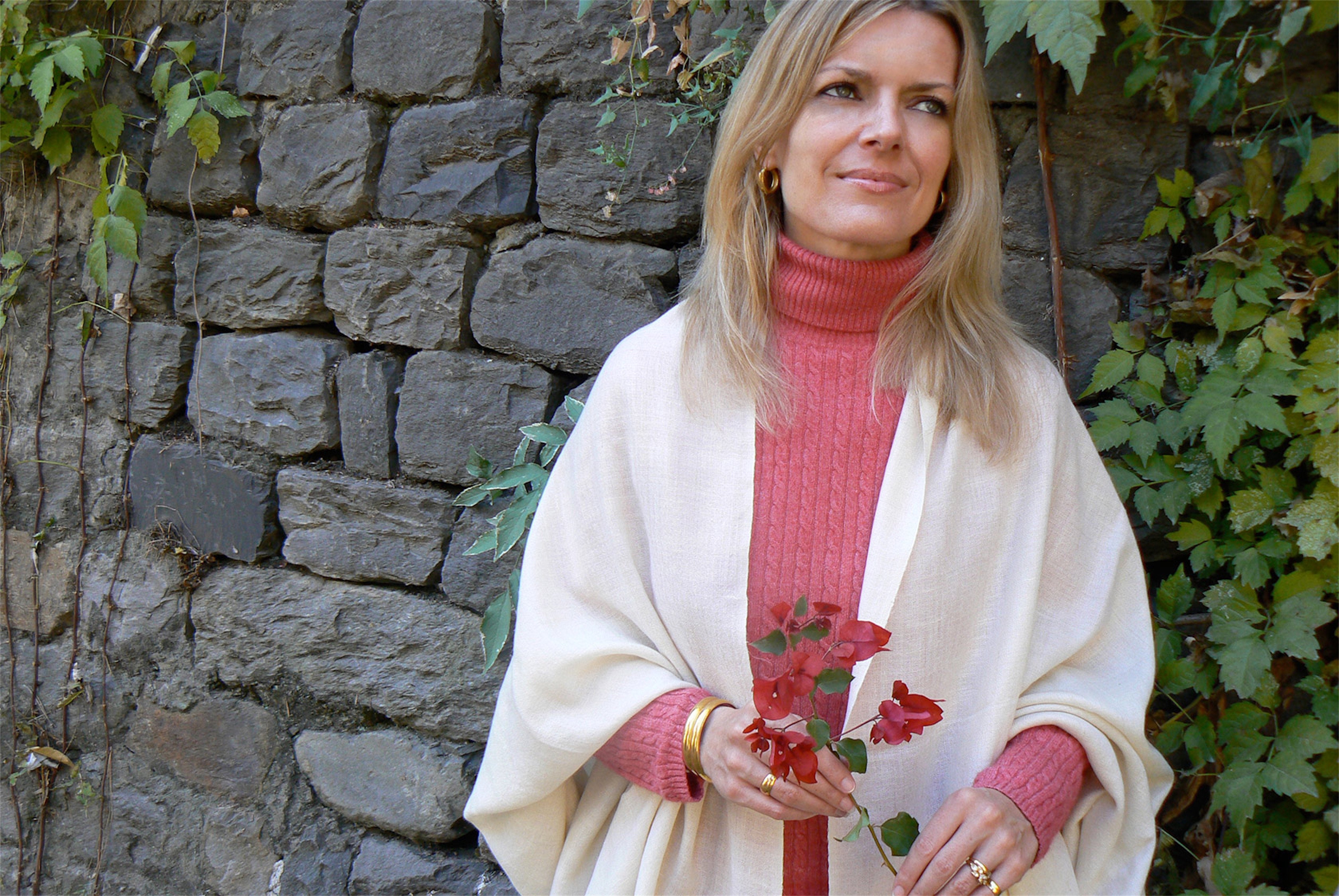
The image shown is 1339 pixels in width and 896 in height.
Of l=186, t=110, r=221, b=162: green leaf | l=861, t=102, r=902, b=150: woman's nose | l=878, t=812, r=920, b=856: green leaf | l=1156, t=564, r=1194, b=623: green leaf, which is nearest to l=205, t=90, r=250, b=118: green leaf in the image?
l=186, t=110, r=221, b=162: green leaf

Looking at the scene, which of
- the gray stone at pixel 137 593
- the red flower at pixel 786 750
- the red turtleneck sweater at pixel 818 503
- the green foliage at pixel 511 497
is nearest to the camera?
the red flower at pixel 786 750

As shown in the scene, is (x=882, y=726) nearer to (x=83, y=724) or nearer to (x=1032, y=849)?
(x=1032, y=849)

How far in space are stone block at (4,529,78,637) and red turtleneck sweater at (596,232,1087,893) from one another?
1709 mm

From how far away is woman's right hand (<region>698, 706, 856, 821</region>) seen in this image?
3.90 ft

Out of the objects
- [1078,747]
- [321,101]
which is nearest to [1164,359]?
[1078,747]

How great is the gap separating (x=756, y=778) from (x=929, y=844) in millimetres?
220

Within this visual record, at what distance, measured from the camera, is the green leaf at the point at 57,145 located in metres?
2.27

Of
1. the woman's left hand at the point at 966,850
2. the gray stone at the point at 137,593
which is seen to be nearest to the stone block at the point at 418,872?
the gray stone at the point at 137,593

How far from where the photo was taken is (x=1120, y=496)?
1.60m

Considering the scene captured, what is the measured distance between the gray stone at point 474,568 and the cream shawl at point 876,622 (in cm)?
59

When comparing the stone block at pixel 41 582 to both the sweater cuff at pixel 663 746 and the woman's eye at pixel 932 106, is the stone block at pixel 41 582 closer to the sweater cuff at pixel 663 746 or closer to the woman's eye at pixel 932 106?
the sweater cuff at pixel 663 746

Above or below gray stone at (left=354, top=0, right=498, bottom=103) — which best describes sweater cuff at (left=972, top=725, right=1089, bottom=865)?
below

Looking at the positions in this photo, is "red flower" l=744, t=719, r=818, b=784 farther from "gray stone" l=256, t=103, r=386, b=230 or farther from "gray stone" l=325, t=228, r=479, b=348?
"gray stone" l=256, t=103, r=386, b=230

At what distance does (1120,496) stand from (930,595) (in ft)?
1.59
